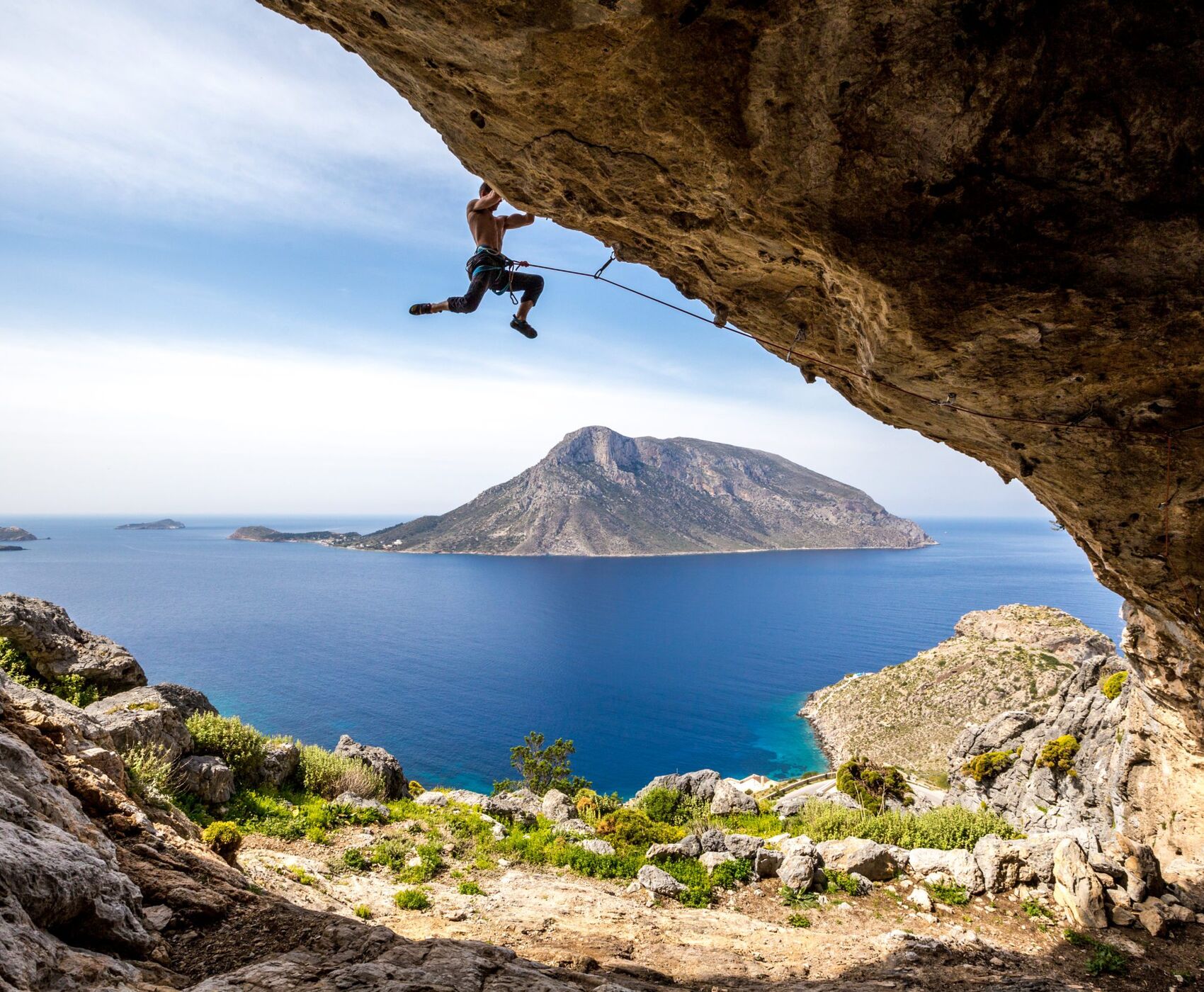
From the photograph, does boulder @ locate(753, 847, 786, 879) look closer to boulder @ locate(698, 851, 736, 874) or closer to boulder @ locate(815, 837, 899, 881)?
boulder @ locate(698, 851, 736, 874)

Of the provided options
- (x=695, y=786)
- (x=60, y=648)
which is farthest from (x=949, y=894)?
(x=60, y=648)

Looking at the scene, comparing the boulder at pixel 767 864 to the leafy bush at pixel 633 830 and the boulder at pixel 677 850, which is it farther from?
the leafy bush at pixel 633 830

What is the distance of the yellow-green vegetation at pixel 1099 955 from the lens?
805cm

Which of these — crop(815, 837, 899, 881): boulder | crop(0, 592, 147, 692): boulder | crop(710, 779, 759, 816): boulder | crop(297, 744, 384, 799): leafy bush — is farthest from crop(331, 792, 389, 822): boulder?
crop(710, 779, 759, 816): boulder

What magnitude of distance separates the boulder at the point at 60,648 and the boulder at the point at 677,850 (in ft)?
40.1

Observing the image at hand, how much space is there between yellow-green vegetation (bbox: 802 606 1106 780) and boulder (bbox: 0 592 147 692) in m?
56.1

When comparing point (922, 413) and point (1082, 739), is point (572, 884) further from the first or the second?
point (1082, 739)

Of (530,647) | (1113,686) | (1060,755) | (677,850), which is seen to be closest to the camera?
(677,850)

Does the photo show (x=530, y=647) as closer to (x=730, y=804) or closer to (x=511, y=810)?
(x=730, y=804)

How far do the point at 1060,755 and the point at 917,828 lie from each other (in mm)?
14612

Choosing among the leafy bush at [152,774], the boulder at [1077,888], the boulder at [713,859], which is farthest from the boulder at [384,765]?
the boulder at [1077,888]

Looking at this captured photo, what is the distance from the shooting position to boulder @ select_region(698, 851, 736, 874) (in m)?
11.6

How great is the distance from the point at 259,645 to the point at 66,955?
366 feet

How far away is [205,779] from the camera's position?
441 inches
